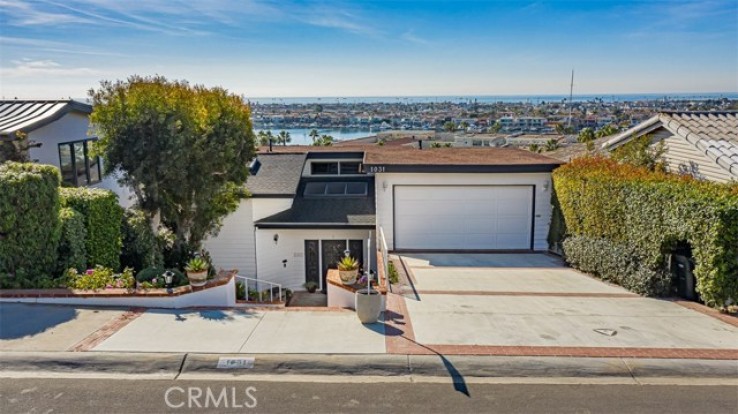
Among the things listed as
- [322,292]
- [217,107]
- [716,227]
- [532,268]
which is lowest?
[322,292]

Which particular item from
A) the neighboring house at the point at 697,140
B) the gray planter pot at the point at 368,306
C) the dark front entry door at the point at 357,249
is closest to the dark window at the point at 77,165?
the dark front entry door at the point at 357,249

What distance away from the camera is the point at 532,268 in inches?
539

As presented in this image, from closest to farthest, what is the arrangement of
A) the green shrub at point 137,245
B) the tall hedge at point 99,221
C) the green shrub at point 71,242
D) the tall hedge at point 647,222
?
the tall hedge at point 647,222
the green shrub at point 71,242
the tall hedge at point 99,221
the green shrub at point 137,245

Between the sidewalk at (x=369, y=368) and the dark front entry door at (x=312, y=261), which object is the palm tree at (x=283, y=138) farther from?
the sidewalk at (x=369, y=368)

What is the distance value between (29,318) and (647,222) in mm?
12495

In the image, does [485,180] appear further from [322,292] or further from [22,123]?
[22,123]

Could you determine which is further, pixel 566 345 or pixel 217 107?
pixel 217 107

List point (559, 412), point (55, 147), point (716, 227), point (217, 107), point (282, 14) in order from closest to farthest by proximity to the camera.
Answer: point (559, 412)
point (716, 227)
point (217, 107)
point (55, 147)
point (282, 14)

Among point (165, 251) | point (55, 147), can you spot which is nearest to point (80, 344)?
point (165, 251)

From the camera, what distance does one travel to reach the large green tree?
12016mm

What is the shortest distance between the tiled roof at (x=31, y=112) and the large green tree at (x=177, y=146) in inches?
117

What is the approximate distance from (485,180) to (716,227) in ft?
24.7

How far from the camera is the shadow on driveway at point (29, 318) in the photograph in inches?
311

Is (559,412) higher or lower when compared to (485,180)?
lower
